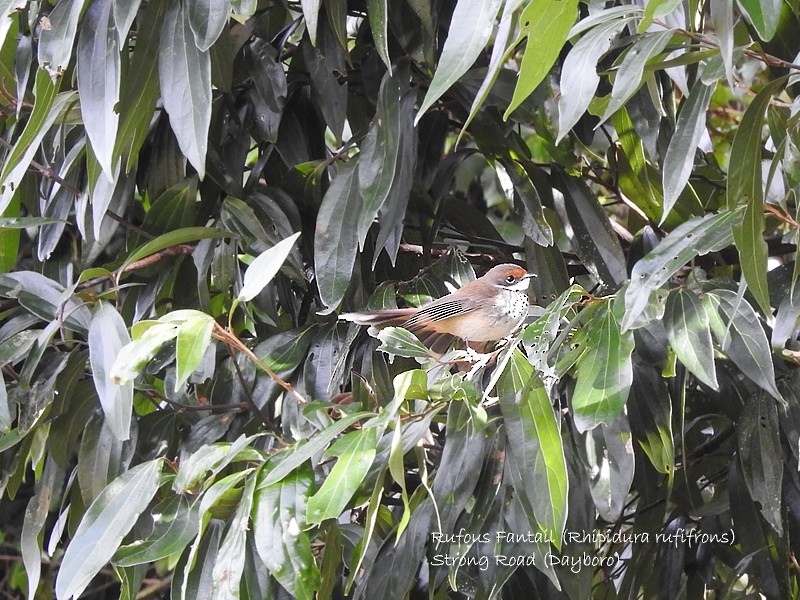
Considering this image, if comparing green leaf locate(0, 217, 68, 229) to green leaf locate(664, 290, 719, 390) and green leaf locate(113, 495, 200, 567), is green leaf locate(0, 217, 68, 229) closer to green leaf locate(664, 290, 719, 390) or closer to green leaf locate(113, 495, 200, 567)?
green leaf locate(113, 495, 200, 567)

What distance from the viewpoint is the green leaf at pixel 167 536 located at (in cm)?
199

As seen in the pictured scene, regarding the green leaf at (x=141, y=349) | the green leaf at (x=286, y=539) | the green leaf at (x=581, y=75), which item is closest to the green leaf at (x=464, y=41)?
the green leaf at (x=581, y=75)

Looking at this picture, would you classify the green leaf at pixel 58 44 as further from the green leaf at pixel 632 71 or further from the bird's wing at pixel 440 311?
the green leaf at pixel 632 71

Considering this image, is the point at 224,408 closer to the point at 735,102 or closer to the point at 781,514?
the point at 781,514

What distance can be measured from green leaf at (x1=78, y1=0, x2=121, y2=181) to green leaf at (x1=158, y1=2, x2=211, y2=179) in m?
0.12

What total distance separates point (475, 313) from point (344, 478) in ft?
4.06

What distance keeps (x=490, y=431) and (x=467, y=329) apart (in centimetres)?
80

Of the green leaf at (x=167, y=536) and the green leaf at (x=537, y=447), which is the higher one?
the green leaf at (x=537, y=447)

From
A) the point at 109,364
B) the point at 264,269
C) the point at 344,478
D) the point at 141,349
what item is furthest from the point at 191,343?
the point at 109,364

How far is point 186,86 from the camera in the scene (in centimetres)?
224

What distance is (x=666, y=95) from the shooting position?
296 cm

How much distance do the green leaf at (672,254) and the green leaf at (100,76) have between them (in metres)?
1.25

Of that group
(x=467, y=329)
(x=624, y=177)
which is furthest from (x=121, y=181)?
(x=624, y=177)

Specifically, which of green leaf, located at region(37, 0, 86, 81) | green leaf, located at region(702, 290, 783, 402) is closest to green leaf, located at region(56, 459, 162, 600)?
green leaf, located at region(37, 0, 86, 81)
